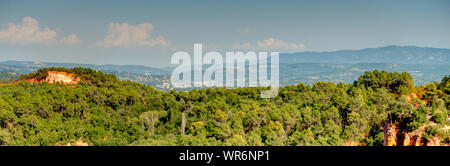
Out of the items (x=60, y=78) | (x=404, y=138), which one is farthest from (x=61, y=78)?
(x=404, y=138)

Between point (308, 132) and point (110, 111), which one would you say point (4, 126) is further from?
point (308, 132)

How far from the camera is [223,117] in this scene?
36.0 m

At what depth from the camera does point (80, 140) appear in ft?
116

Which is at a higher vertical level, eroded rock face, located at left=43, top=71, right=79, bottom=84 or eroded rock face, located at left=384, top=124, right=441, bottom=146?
eroded rock face, located at left=43, top=71, right=79, bottom=84

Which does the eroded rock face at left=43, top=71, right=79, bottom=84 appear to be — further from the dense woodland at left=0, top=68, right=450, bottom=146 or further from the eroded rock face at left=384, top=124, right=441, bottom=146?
the eroded rock face at left=384, top=124, right=441, bottom=146

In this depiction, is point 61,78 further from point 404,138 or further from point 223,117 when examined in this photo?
point 404,138

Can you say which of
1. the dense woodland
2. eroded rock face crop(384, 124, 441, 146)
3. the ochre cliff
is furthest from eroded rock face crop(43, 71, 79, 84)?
eroded rock face crop(384, 124, 441, 146)

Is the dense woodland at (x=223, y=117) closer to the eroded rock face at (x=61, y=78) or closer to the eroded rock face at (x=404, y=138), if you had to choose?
the eroded rock face at (x=404, y=138)

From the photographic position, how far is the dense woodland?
99.5 ft

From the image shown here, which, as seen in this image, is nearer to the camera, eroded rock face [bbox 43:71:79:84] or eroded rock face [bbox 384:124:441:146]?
eroded rock face [bbox 384:124:441:146]

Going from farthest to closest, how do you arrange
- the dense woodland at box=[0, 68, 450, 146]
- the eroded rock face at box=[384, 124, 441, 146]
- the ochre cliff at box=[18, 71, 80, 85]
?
1. the ochre cliff at box=[18, 71, 80, 85]
2. the dense woodland at box=[0, 68, 450, 146]
3. the eroded rock face at box=[384, 124, 441, 146]
